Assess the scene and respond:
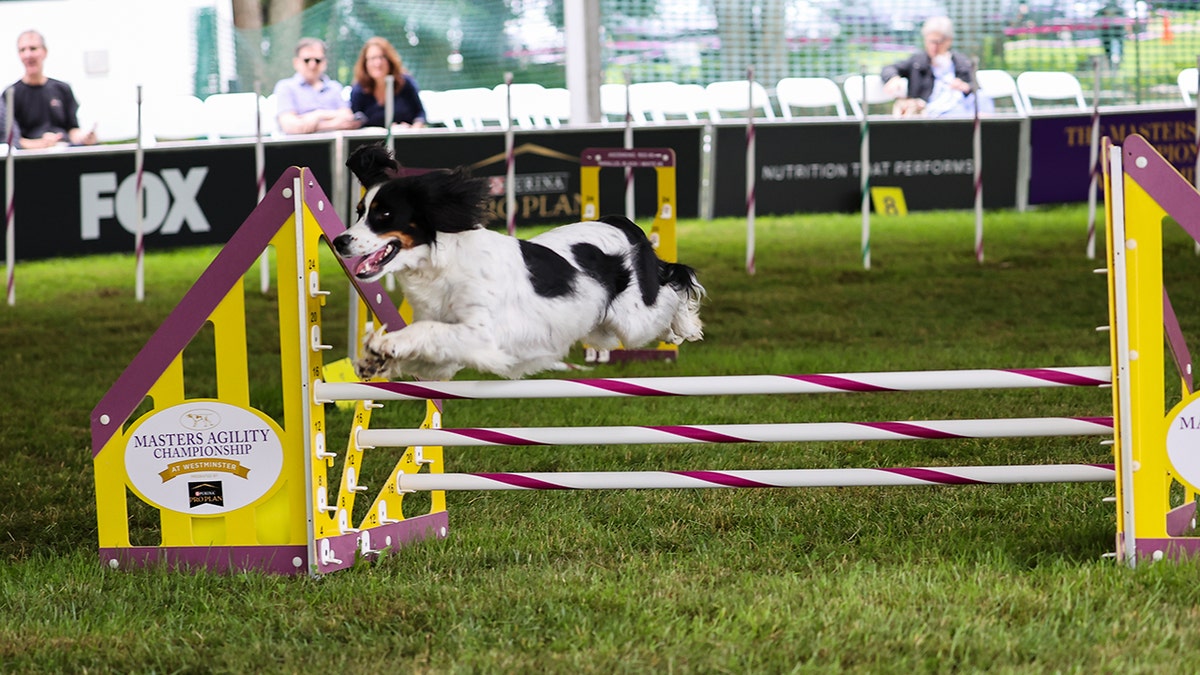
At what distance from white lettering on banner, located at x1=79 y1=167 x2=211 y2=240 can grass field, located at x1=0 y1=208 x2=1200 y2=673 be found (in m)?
3.39

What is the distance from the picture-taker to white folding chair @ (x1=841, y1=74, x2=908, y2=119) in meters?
12.5

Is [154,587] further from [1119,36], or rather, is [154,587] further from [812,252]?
[1119,36]

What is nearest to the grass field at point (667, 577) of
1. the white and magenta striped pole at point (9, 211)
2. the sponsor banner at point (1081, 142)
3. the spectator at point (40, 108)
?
the white and magenta striped pole at point (9, 211)

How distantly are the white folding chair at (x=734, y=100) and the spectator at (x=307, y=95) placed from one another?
12.9 ft

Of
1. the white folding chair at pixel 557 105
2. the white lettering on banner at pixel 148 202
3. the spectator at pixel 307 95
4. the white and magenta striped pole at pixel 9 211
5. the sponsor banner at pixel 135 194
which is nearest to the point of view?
the white and magenta striped pole at pixel 9 211

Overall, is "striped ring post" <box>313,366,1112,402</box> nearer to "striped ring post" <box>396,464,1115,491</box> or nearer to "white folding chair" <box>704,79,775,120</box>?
"striped ring post" <box>396,464,1115,491</box>

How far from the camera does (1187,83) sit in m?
13.7

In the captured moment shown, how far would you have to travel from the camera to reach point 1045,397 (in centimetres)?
580

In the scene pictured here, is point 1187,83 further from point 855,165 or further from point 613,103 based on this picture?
point 613,103

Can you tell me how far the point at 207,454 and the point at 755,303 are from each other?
601 centimetres

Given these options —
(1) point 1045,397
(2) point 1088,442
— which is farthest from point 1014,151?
(2) point 1088,442

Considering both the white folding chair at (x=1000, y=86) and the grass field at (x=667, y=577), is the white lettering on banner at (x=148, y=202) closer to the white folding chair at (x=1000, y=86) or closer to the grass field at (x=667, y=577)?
the grass field at (x=667, y=577)

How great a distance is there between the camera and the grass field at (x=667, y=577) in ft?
8.77

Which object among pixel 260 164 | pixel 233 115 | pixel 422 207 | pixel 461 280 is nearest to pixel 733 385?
pixel 461 280
